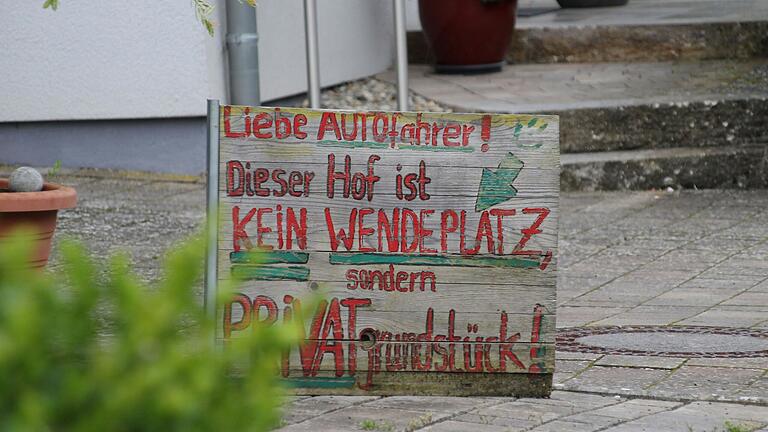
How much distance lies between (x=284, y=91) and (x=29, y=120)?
69.0 inches

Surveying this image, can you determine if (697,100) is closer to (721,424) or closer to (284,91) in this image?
(284,91)

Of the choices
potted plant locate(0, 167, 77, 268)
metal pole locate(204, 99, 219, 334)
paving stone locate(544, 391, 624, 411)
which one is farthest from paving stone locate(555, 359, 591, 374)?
potted plant locate(0, 167, 77, 268)

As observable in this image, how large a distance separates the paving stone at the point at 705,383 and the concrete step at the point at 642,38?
616 centimetres

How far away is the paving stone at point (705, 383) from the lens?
147 inches

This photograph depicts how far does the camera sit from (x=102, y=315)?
1.10m

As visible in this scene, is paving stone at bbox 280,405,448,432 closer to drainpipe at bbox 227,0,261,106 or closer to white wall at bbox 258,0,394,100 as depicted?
drainpipe at bbox 227,0,261,106

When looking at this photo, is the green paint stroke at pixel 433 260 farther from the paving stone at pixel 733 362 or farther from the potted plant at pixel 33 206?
the potted plant at pixel 33 206

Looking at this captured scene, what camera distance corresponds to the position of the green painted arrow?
360 centimetres

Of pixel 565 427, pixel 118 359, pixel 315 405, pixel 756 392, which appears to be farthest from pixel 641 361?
pixel 118 359

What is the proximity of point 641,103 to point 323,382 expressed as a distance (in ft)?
16.8

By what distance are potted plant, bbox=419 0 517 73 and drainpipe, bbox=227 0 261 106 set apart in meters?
2.28

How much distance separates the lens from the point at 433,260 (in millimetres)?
3637

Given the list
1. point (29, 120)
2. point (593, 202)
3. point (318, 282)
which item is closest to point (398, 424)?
point (318, 282)

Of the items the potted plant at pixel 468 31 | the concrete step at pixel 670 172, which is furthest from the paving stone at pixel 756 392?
the potted plant at pixel 468 31
